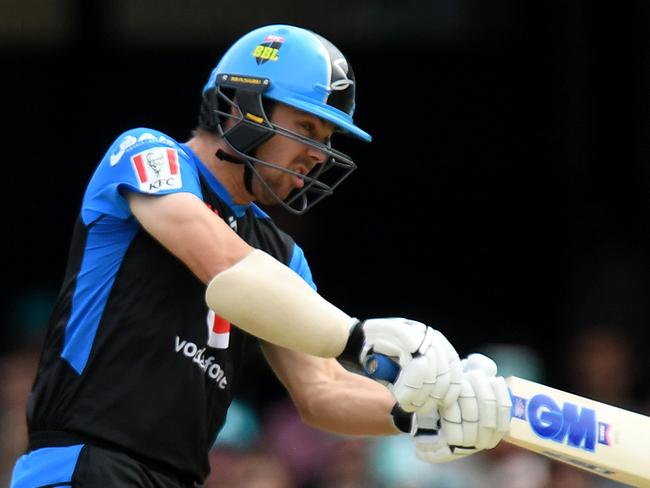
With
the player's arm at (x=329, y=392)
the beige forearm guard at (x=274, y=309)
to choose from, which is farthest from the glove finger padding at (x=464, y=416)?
the player's arm at (x=329, y=392)

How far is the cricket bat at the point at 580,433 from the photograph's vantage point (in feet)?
13.7

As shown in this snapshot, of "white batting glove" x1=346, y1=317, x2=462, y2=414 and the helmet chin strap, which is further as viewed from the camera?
the helmet chin strap

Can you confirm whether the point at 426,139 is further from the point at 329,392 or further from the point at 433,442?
the point at 433,442

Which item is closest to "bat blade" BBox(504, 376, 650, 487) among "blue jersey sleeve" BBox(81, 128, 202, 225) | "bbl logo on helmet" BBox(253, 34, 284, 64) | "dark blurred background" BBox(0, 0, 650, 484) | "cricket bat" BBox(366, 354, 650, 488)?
"cricket bat" BBox(366, 354, 650, 488)

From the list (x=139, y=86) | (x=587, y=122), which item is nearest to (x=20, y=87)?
(x=139, y=86)

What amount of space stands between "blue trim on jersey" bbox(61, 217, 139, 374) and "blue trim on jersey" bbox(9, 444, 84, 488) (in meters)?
0.23

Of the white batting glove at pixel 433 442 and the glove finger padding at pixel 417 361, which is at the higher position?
the glove finger padding at pixel 417 361

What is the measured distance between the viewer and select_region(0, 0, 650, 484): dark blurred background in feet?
32.9

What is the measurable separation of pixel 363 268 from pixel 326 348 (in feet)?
20.7

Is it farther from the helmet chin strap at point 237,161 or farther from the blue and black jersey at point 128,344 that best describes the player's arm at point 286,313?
the helmet chin strap at point 237,161

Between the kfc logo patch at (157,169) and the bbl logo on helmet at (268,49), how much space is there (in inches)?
19.2

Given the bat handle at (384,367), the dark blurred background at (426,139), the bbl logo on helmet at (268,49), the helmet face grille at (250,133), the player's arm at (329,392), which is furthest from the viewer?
the dark blurred background at (426,139)

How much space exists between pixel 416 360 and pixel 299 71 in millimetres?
1076

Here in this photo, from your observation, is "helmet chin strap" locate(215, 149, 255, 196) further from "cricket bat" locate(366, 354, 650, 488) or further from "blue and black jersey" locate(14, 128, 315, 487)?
"cricket bat" locate(366, 354, 650, 488)
